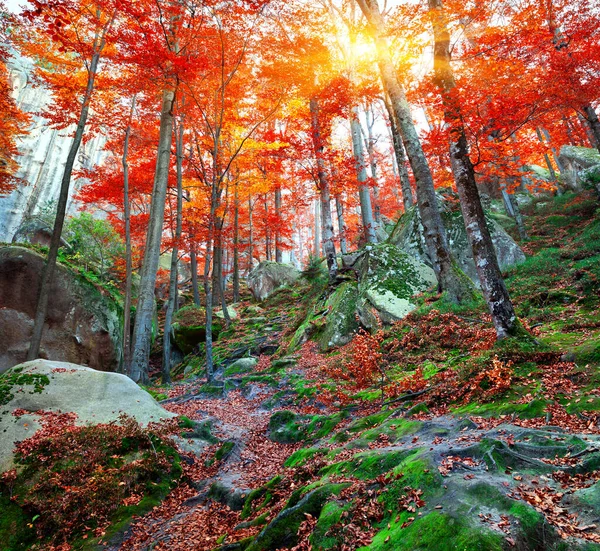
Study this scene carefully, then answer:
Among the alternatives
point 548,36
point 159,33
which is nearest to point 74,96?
point 159,33

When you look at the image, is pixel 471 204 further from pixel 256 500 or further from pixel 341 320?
pixel 341 320

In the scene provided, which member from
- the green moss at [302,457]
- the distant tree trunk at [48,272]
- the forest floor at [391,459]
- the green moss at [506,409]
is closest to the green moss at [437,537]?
the forest floor at [391,459]

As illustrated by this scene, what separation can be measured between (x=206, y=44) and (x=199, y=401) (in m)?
13.2

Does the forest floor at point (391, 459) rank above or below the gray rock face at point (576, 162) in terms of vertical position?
below

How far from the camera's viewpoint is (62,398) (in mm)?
5516

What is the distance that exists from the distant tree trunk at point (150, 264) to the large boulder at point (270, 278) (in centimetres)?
1039

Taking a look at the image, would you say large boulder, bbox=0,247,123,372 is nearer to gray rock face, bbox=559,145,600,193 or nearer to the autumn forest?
the autumn forest

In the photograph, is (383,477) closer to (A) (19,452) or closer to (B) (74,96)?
(A) (19,452)

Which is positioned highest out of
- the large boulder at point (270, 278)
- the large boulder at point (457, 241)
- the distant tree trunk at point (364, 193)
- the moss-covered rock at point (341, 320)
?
the distant tree trunk at point (364, 193)

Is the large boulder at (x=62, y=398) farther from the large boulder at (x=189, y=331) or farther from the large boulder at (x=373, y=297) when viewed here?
the large boulder at (x=189, y=331)

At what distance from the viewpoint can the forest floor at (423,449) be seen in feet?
6.70

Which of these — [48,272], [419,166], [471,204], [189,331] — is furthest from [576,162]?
[48,272]

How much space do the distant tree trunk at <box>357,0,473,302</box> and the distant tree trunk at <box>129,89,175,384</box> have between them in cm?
770

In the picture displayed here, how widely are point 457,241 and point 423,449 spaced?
1167 cm
